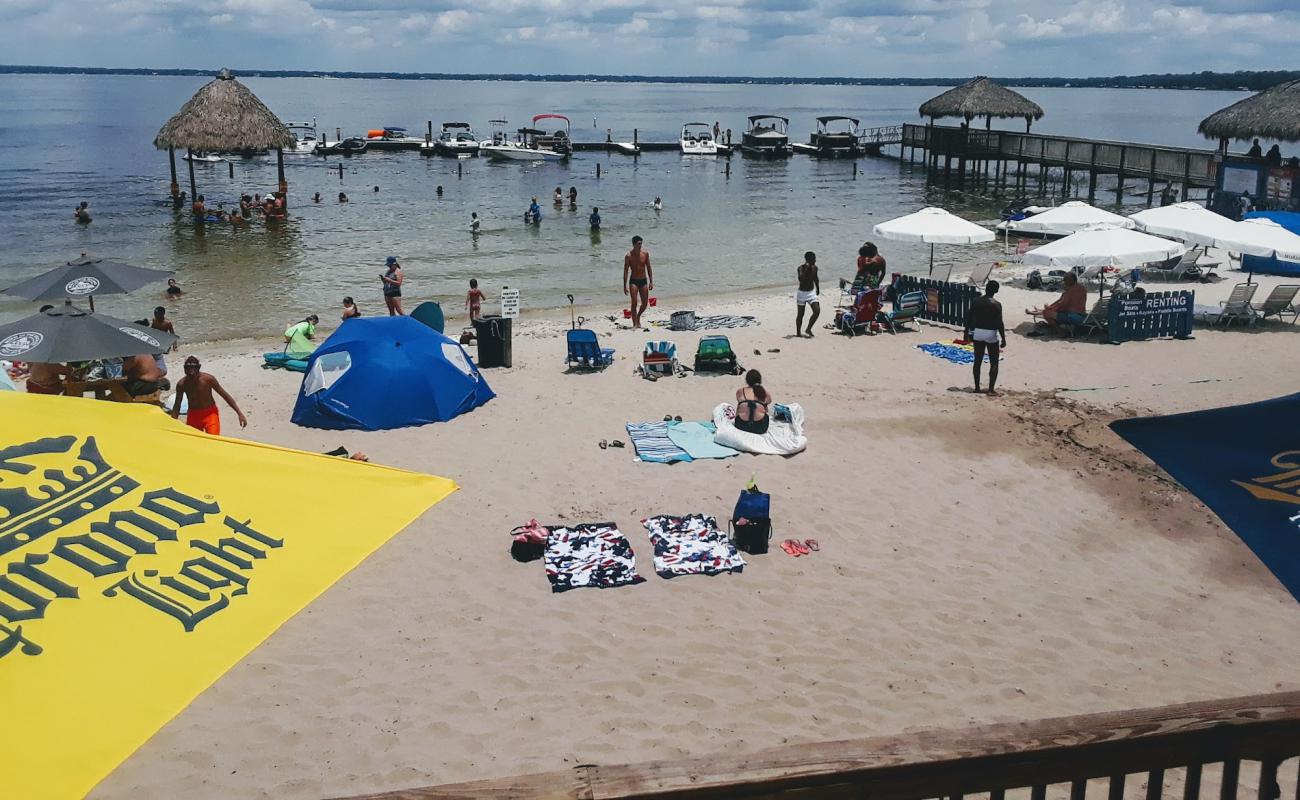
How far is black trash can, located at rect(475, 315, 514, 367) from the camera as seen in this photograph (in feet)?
45.6

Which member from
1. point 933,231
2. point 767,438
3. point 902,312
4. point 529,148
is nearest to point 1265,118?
point 933,231

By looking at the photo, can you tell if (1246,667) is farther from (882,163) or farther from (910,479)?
(882,163)

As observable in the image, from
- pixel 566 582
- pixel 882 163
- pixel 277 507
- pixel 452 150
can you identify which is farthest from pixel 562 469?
pixel 882 163

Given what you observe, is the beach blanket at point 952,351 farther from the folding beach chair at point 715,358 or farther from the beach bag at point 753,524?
the beach bag at point 753,524

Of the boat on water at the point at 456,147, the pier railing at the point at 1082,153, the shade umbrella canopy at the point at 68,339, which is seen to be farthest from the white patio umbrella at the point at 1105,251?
the boat on water at the point at 456,147

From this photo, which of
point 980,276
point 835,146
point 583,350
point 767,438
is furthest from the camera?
point 835,146

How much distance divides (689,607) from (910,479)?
11.2ft

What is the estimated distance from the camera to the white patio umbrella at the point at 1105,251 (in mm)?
15109

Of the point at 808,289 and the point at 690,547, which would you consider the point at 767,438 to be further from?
the point at 808,289

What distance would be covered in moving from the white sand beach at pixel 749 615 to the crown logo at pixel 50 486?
2.87 ft

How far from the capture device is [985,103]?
45656 mm

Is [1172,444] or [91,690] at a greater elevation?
[1172,444]

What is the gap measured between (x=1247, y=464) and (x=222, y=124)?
3674 cm

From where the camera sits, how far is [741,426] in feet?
34.9
